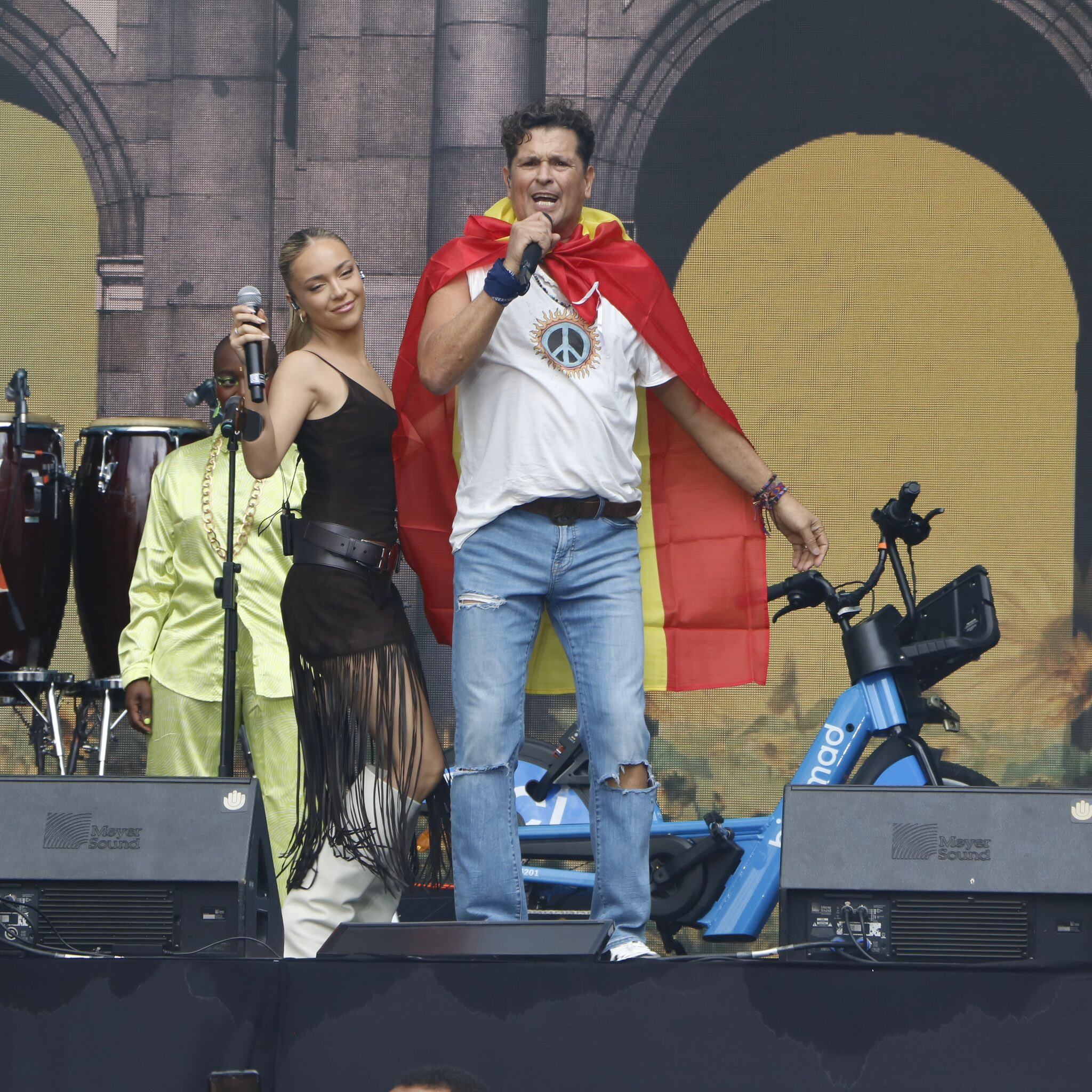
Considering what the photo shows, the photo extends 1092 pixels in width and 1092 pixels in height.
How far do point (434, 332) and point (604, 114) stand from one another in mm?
2158

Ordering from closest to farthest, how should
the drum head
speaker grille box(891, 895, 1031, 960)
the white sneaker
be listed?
1. speaker grille box(891, 895, 1031, 960)
2. the white sneaker
3. the drum head

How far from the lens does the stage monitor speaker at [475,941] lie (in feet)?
6.98

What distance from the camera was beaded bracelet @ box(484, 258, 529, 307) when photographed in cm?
A: 261

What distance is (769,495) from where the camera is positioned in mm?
3082

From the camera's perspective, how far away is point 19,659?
409 cm

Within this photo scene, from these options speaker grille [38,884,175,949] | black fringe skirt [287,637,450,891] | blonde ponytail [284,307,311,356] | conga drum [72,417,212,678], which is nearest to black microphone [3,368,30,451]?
conga drum [72,417,212,678]

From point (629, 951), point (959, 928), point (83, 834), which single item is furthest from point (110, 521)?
point (959, 928)

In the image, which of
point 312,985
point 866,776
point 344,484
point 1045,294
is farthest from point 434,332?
point 1045,294

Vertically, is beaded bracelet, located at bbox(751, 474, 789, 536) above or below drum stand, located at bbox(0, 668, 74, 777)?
above

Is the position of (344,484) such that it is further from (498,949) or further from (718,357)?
(718,357)

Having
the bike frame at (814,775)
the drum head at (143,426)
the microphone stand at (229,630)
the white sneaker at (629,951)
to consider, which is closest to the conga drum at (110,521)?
the drum head at (143,426)

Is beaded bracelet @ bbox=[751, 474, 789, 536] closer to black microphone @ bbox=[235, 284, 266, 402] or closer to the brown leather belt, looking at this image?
the brown leather belt

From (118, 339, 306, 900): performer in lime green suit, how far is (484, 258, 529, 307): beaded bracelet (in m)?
1.08

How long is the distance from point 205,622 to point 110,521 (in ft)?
1.93
